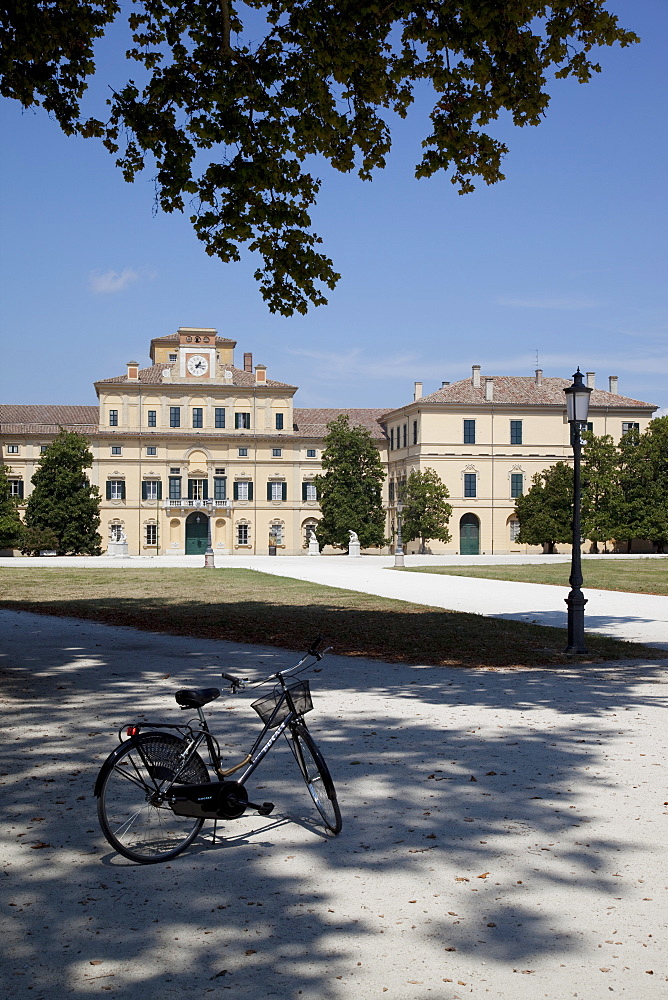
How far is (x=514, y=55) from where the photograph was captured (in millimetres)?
10977

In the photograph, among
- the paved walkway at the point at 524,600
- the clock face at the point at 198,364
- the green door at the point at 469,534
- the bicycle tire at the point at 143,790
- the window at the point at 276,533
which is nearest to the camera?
the bicycle tire at the point at 143,790

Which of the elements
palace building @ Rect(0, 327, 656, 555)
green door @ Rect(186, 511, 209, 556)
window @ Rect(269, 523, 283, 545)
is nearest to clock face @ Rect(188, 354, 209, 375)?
palace building @ Rect(0, 327, 656, 555)

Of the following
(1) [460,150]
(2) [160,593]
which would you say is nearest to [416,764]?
(1) [460,150]

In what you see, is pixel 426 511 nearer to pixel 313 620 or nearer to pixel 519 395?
pixel 519 395

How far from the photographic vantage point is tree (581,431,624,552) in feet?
209

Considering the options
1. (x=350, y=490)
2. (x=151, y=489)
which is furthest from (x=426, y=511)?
(x=151, y=489)

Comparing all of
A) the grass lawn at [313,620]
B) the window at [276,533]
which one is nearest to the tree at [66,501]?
the window at [276,533]

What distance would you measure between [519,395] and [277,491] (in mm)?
21166

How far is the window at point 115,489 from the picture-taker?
245 ft

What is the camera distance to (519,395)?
7381 cm

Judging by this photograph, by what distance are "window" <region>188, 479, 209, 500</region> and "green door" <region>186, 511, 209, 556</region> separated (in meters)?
1.33

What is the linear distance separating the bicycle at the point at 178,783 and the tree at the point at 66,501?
60.6m

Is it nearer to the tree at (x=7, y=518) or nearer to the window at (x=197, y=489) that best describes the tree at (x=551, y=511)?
the window at (x=197, y=489)

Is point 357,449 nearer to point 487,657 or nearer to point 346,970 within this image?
point 487,657
